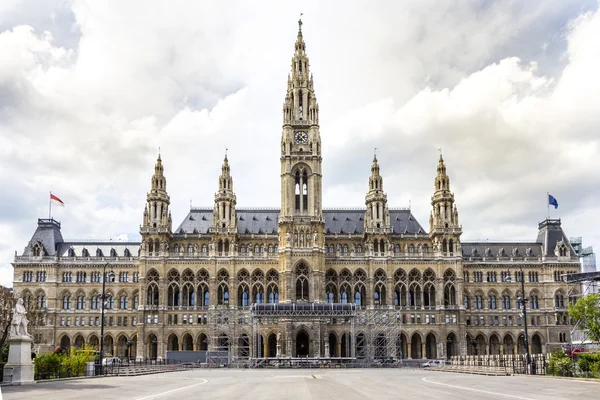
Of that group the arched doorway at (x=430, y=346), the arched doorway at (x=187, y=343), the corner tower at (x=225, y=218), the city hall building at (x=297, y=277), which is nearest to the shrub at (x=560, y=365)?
the city hall building at (x=297, y=277)

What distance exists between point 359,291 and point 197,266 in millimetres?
28741

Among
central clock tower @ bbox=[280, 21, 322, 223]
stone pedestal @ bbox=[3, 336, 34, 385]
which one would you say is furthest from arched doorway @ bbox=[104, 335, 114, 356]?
stone pedestal @ bbox=[3, 336, 34, 385]

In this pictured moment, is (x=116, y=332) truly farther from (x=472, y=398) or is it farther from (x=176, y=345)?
(x=472, y=398)

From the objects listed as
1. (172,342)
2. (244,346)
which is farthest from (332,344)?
(172,342)

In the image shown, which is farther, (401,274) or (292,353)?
(401,274)

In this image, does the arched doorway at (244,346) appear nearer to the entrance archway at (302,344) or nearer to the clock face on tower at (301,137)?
the entrance archway at (302,344)

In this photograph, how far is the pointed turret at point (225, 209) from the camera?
11200 cm

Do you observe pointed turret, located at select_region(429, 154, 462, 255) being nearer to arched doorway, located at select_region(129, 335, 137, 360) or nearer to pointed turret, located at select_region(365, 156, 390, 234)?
pointed turret, located at select_region(365, 156, 390, 234)

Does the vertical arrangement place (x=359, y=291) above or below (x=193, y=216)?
below

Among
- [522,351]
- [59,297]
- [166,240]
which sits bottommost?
[522,351]

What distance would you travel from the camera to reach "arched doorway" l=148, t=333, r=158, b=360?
10909cm

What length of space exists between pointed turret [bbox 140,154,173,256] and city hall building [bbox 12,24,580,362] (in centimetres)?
19

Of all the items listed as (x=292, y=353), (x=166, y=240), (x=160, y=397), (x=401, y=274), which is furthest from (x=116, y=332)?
(x=160, y=397)

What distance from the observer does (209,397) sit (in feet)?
103
